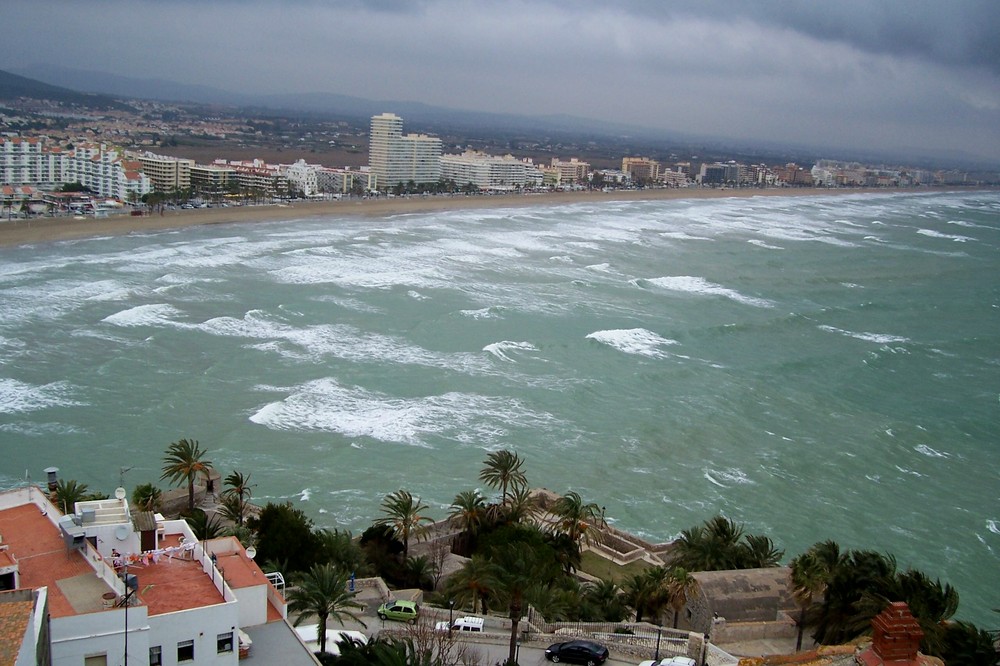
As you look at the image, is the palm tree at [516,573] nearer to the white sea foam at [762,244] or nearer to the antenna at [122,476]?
the antenna at [122,476]

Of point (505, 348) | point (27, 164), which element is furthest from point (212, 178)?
point (505, 348)

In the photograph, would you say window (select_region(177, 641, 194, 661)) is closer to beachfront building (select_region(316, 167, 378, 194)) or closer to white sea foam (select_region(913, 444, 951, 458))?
white sea foam (select_region(913, 444, 951, 458))

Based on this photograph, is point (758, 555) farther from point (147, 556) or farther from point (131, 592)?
point (131, 592)

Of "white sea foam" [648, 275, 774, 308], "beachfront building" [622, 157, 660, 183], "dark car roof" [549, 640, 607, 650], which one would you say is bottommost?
"dark car roof" [549, 640, 607, 650]

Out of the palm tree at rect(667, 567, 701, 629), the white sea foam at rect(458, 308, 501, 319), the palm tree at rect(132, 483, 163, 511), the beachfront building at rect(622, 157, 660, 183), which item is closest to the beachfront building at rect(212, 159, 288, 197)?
the white sea foam at rect(458, 308, 501, 319)

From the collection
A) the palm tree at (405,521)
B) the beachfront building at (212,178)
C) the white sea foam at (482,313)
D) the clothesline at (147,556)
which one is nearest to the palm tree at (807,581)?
the palm tree at (405,521)

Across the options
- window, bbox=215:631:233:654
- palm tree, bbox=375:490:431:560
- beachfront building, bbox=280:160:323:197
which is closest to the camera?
window, bbox=215:631:233:654

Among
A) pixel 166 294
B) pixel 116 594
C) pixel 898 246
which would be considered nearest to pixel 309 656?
pixel 116 594
